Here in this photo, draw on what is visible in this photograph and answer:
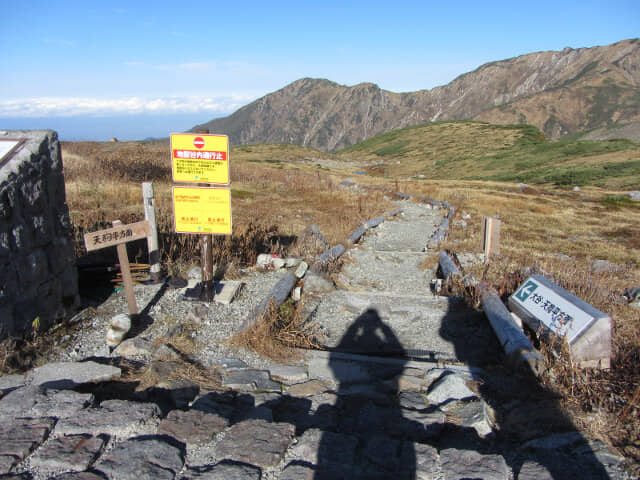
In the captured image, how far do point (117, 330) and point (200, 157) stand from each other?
97.0 inches

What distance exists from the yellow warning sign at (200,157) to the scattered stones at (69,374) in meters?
2.70

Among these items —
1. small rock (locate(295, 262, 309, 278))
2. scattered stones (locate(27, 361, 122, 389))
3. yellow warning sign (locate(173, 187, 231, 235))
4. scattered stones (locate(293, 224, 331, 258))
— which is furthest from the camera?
scattered stones (locate(293, 224, 331, 258))

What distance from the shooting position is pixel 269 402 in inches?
150

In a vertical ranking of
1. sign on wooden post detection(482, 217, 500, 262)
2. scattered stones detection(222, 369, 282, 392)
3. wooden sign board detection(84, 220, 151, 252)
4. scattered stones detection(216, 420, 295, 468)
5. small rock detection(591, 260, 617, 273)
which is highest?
wooden sign board detection(84, 220, 151, 252)

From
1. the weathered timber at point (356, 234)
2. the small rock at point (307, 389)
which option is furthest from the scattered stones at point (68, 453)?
the weathered timber at point (356, 234)

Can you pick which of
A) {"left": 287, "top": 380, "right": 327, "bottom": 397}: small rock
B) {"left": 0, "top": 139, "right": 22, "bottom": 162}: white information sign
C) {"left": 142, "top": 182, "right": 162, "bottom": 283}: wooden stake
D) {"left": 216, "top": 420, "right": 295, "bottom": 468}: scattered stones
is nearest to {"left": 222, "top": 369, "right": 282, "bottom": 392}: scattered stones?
{"left": 287, "top": 380, "right": 327, "bottom": 397}: small rock

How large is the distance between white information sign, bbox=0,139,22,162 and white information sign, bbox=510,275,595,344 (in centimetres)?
628

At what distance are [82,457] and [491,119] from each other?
469 ft

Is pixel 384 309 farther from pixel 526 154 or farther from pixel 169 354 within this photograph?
pixel 526 154

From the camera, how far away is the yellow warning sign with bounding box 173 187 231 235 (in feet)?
18.9

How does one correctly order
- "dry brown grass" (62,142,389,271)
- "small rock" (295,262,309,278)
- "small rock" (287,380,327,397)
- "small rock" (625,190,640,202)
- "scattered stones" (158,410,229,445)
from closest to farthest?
"scattered stones" (158,410,229,445) < "small rock" (287,380,327,397) < "small rock" (295,262,309,278) < "dry brown grass" (62,142,389,271) < "small rock" (625,190,640,202)

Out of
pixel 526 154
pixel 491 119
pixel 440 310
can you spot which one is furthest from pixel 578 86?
pixel 440 310

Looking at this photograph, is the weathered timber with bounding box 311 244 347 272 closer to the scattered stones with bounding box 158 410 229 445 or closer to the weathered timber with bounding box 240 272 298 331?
the weathered timber with bounding box 240 272 298 331

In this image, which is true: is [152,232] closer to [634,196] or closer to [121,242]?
[121,242]
